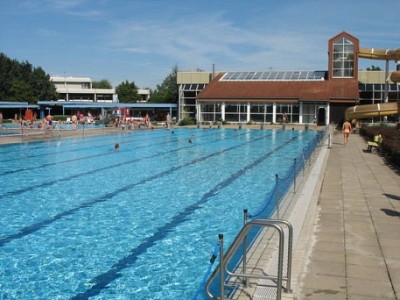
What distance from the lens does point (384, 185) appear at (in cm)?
1095

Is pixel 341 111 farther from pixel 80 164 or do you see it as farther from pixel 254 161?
pixel 80 164

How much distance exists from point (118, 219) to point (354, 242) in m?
4.66

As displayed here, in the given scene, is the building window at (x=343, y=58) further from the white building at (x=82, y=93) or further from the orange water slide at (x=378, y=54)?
the white building at (x=82, y=93)

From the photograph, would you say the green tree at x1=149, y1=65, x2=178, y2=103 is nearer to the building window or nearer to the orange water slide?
the building window

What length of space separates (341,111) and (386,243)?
36.4 metres

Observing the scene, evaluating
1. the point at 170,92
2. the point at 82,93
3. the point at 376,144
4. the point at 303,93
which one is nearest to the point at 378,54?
the point at 303,93

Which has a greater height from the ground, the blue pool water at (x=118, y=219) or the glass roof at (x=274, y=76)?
the glass roof at (x=274, y=76)

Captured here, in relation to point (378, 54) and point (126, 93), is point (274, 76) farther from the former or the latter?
point (126, 93)

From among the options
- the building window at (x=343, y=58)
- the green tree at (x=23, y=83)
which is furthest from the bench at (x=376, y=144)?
the green tree at (x=23, y=83)

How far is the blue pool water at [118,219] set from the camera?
602 centimetres

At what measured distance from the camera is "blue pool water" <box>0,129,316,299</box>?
602cm

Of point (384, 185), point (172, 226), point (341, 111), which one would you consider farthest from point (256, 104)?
point (172, 226)

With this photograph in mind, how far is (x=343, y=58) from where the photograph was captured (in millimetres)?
41000

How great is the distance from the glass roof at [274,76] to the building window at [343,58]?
202cm
